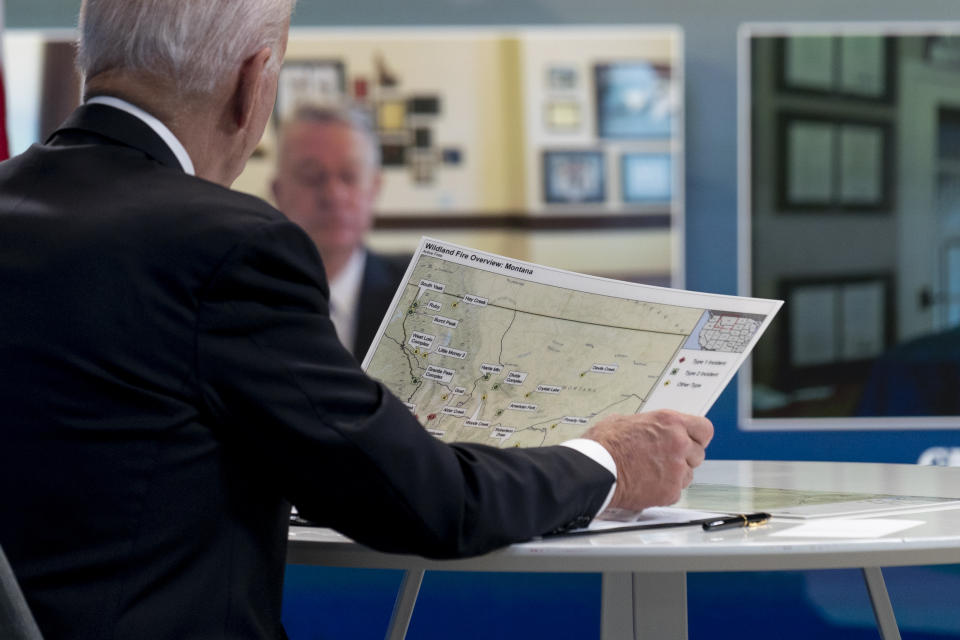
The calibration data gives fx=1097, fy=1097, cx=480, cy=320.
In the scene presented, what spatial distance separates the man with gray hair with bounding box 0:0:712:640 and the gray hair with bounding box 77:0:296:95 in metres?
0.12

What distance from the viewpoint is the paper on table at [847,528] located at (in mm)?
1157

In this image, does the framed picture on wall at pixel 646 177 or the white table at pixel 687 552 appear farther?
the framed picture on wall at pixel 646 177

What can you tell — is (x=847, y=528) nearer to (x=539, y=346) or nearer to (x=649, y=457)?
(x=649, y=457)

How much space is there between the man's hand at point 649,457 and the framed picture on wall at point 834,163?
8.55ft

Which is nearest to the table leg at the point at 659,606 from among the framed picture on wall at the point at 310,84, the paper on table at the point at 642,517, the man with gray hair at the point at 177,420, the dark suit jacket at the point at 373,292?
the paper on table at the point at 642,517

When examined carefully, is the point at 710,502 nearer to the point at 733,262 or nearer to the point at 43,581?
the point at 43,581

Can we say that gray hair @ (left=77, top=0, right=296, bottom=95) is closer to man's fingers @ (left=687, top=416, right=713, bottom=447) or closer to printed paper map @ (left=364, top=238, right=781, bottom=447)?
printed paper map @ (left=364, top=238, right=781, bottom=447)

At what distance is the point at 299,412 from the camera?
3.15ft

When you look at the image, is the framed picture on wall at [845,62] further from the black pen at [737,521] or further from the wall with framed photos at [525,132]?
the black pen at [737,521]

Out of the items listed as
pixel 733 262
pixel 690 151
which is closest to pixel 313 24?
pixel 690 151

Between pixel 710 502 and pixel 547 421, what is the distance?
266 millimetres

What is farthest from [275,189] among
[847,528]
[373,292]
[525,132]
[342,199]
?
[847,528]

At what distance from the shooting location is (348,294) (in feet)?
11.7

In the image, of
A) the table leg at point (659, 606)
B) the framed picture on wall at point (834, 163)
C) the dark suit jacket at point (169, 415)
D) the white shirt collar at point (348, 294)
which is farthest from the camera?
the framed picture on wall at point (834, 163)
